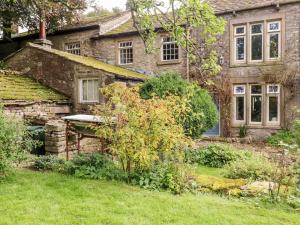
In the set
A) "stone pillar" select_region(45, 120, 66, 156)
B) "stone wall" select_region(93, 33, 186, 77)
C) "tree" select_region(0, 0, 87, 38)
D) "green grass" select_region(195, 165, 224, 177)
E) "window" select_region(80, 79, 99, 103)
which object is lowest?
"green grass" select_region(195, 165, 224, 177)

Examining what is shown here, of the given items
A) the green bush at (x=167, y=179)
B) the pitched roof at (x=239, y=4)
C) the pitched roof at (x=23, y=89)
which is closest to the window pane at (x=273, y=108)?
the pitched roof at (x=239, y=4)

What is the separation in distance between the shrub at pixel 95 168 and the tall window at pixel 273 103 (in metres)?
11.7

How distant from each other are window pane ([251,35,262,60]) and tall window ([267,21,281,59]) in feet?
1.52

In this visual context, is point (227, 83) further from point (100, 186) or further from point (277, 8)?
point (100, 186)

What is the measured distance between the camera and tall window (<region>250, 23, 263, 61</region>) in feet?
59.4

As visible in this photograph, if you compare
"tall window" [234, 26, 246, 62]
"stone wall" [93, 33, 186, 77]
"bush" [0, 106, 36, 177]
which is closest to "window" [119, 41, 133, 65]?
"stone wall" [93, 33, 186, 77]

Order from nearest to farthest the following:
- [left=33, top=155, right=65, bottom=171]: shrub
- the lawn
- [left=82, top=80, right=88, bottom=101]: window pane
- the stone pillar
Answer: the lawn, [left=33, top=155, right=65, bottom=171]: shrub, the stone pillar, [left=82, top=80, right=88, bottom=101]: window pane

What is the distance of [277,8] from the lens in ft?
56.4

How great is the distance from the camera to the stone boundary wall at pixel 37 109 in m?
13.9

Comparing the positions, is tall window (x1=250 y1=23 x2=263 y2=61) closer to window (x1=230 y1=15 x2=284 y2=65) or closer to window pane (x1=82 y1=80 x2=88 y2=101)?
window (x1=230 y1=15 x2=284 y2=65)

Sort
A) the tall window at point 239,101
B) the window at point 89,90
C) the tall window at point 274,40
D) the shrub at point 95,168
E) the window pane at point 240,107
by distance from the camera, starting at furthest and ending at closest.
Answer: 1. the window pane at point 240,107
2. the tall window at point 239,101
3. the tall window at point 274,40
4. the window at point 89,90
5. the shrub at point 95,168

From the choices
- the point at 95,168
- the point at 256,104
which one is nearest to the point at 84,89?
the point at 256,104

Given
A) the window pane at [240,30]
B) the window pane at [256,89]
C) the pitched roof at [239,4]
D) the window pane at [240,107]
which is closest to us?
the pitched roof at [239,4]

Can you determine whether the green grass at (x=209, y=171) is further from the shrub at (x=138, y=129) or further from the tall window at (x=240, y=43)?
the tall window at (x=240, y=43)
